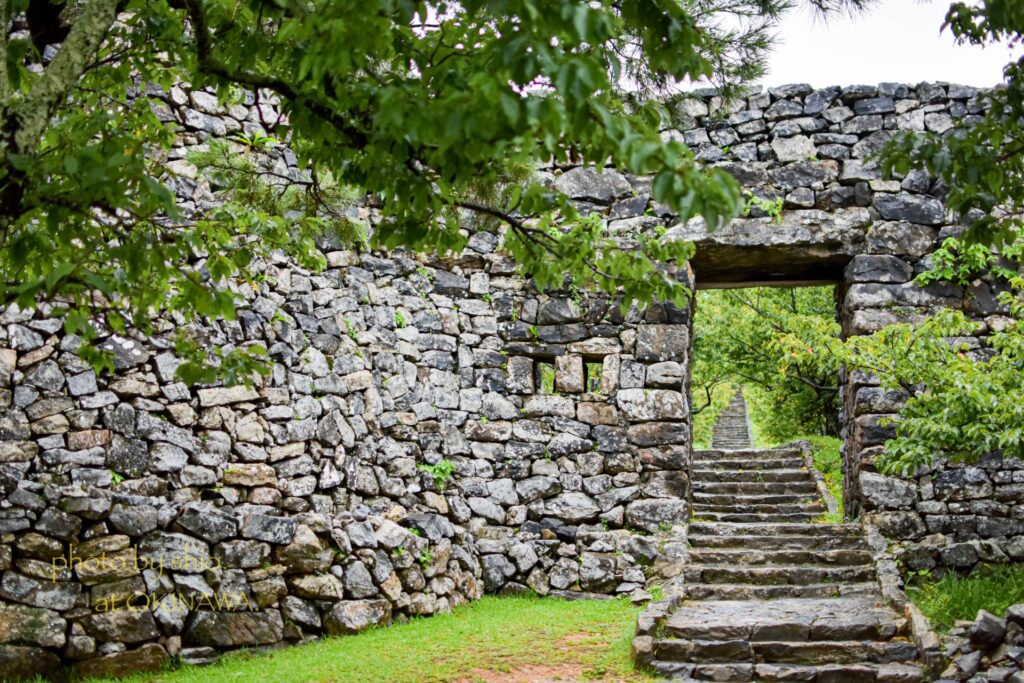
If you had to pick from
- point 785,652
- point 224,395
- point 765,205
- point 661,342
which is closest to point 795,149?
point 765,205

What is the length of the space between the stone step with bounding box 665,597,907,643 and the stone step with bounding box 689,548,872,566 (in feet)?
2.69

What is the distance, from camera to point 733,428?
19.0 meters

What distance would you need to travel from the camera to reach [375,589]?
6020 mm

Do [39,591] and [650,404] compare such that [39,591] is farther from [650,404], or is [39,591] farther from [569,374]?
[650,404]

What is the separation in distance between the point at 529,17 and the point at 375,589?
4.42m

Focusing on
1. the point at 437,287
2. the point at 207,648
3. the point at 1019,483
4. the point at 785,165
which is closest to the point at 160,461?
the point at 207,648

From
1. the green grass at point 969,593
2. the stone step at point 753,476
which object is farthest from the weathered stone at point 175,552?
the stone step at point 753,476

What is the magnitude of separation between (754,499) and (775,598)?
2.24m

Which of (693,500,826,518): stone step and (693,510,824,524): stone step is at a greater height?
(693,500,826,518): stone step

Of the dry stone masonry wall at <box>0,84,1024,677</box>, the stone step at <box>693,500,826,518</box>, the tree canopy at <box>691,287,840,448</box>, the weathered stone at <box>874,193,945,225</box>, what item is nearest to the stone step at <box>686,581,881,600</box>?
the dry stone masonry wall at <box>0,84,1024,677</box>

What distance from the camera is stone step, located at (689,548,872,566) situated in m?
6.93

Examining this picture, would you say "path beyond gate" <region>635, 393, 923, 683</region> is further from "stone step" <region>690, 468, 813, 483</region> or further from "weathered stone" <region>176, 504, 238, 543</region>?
"weathered stone" <region>176, 504, 238, 543</region>

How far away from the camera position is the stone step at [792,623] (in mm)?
5457

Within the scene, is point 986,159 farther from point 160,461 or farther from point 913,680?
point 160,461
